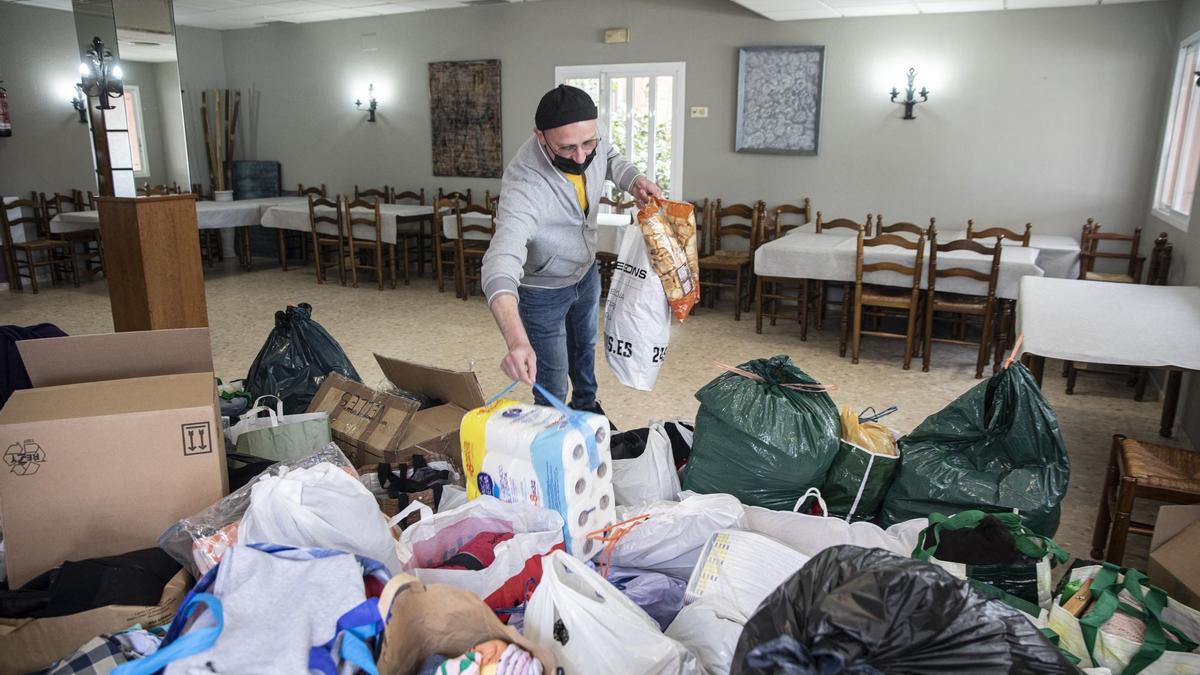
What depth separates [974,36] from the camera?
5.50 meters

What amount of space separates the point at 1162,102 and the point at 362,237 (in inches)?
235

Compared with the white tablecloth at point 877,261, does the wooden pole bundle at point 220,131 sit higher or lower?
higher

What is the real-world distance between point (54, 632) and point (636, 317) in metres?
1.71

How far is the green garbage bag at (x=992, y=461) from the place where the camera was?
1884mm

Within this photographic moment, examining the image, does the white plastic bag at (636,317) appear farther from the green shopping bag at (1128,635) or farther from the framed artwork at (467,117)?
the framed artwork at (467,117)

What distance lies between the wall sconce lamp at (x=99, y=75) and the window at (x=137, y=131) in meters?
5.04

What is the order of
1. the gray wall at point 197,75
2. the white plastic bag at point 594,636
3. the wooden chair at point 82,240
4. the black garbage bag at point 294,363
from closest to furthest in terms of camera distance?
1. the white plastic bag at point 594,636
2. the black garbage bag at point 294,363
3. the wooden chair at point 82,240
4. the gray wall at point 197,75

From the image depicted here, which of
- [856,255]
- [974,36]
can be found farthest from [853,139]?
[856,255]

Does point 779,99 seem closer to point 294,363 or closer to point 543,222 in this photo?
point 543,222

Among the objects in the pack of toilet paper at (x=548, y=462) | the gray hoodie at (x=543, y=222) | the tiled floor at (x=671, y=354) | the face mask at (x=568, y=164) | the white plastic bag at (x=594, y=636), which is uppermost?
the face mask at (x=568, y=164)

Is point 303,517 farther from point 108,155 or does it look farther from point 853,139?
point 853,139

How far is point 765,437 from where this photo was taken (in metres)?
1.99

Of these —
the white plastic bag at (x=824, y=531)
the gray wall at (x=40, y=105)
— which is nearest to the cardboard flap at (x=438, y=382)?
the white plastic bag at (x=824, y=531)

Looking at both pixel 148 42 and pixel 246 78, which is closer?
pixel 148 42
